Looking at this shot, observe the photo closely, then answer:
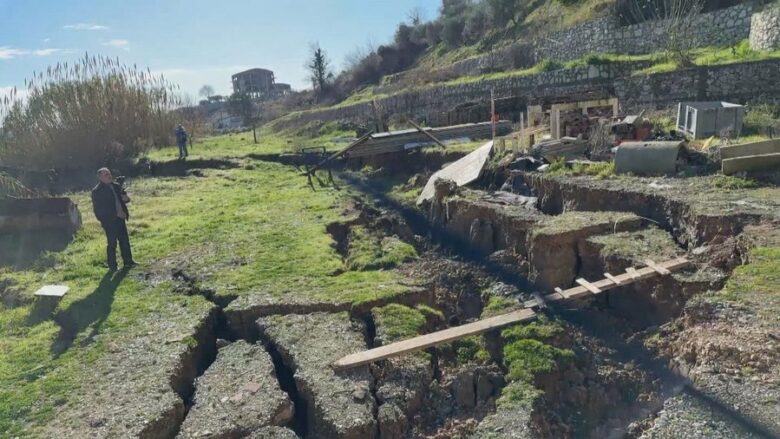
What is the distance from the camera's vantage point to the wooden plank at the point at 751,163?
8133 millimetres

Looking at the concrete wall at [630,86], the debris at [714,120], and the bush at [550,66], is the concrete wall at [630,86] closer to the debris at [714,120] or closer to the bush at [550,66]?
the bush at [550,66]

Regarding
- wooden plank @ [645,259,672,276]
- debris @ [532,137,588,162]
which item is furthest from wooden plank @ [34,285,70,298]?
debris @ [532,137,588,162]

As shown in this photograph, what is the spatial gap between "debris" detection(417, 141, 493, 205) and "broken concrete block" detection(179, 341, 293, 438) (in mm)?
6791

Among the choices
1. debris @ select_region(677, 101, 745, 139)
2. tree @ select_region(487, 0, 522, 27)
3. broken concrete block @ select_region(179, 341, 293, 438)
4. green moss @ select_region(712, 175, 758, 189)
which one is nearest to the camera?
broken concrete block @ select_region(179, 341, 293, 438)

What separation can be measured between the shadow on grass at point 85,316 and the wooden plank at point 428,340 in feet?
9.98

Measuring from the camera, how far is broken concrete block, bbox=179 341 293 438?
Answer: 14.6 feet

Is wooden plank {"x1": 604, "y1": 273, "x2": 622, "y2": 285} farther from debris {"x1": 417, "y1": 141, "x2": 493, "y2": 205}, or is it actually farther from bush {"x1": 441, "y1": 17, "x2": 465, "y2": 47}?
bush {"x1": 441, "y1": 17, "x2": 465, "y2": 47}

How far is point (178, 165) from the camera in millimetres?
20281

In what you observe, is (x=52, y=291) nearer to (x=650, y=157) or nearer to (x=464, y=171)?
(x=464, y=171)

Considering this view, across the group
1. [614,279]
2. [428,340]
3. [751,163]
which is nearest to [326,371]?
[428,340]

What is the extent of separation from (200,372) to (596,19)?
22.8 meters

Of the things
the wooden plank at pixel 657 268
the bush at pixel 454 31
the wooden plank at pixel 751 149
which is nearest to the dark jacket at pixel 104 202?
the wooden plank at pixel 657 268

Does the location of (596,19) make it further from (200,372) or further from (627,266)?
(200,372)

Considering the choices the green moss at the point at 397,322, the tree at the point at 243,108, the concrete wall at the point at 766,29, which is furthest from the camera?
the tree at the point at 243,108
